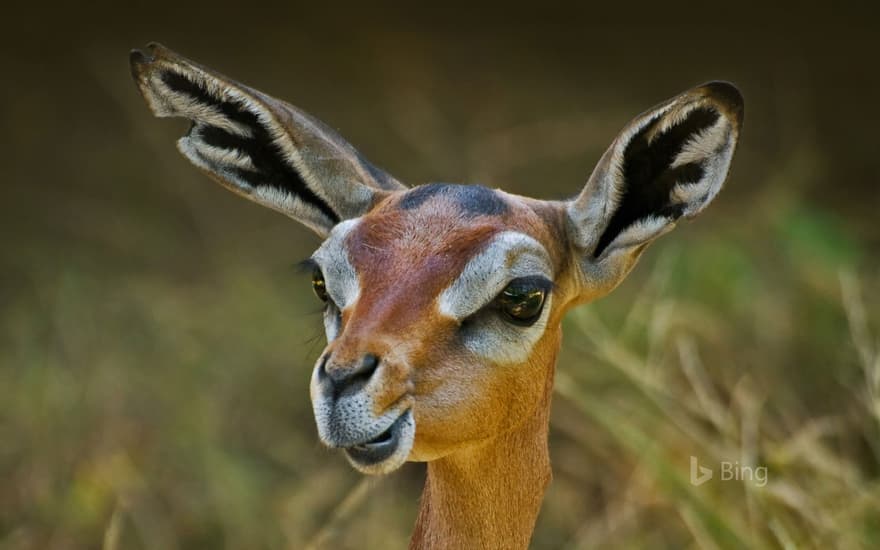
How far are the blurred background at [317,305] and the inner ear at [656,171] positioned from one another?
3.38 feet

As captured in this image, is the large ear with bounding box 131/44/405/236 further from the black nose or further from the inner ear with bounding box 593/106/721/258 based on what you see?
the black nose

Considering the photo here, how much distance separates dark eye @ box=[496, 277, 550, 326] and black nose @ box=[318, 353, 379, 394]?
518mm

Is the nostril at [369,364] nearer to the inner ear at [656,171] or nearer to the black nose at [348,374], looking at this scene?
the black nose at [348,374]

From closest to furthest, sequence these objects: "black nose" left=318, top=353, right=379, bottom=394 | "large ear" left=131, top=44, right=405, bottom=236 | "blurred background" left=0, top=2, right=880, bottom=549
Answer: "black nose" left=318, top=353, right=379, bottom=394, "large ear" left=131, top=44, right=405, bottom=236, "blurred background" left=0, top=2, right=880, bottom=549

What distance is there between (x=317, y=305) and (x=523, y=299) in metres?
5.02

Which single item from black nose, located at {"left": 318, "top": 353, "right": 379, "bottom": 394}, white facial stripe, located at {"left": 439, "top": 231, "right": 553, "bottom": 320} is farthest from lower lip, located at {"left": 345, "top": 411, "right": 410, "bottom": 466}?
white facial stripe, located at {"left": 439, "top": 231, "right": 553, "bottom": 320}

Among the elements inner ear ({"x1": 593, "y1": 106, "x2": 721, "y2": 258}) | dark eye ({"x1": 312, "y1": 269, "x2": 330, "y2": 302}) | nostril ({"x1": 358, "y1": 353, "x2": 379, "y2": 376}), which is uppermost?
inner ear ({"x1": 593, "y1": 106, "x2": 721, "y2": 258})

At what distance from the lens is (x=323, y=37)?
442 inches

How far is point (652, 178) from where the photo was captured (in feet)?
13.4

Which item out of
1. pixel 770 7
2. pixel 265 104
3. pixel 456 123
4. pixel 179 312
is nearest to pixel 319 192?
pixel 265 104

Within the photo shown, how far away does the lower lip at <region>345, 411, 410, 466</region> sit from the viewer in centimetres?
343

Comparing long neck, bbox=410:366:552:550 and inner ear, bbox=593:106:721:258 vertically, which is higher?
inner ear, bbox=593:106:721:258

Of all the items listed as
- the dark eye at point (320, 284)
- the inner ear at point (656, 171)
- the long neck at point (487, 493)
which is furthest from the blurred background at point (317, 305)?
the inner ear at point (656, 171)

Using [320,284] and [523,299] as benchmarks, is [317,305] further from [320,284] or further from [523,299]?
[523,299]
